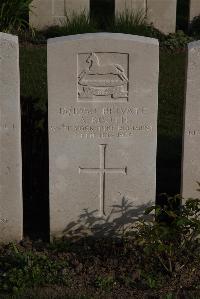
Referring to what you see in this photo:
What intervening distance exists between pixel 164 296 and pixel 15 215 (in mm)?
1530

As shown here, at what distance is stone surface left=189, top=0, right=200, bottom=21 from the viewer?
1298 centimetres

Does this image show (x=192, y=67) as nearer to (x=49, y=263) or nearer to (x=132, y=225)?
(x=132, y=225)

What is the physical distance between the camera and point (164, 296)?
495 cm

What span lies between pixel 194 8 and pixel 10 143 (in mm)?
8438

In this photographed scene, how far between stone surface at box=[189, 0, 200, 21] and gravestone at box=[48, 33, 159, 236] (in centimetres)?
799

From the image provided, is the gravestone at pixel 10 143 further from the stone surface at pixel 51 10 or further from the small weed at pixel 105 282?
the stone surface at pixel 51 10

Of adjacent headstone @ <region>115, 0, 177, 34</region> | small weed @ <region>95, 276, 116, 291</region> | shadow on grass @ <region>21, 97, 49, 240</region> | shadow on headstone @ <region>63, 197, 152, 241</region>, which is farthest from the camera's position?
adjacent headstone @ <region>115, 0, 177, 34</region>

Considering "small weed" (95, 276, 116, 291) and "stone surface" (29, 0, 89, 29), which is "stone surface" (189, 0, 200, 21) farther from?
"small weed" (95, 276, 116, 291)

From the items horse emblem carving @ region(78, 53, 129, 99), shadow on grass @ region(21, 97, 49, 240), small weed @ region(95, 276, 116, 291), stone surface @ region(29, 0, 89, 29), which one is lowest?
small weed @ region(95, 276, 116, 291)

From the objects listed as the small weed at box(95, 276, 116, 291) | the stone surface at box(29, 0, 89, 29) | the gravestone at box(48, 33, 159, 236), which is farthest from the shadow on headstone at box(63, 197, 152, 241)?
the stone surface at box(29, 0, 89, 29)

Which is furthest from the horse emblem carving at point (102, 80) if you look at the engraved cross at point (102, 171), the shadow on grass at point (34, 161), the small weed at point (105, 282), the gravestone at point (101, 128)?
the small weed at point (105, 282)

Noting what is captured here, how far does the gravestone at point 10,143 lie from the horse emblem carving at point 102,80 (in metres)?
→ 0.55

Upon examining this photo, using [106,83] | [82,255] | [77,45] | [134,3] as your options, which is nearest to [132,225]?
[82,255]

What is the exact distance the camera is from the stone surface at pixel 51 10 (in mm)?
12625
